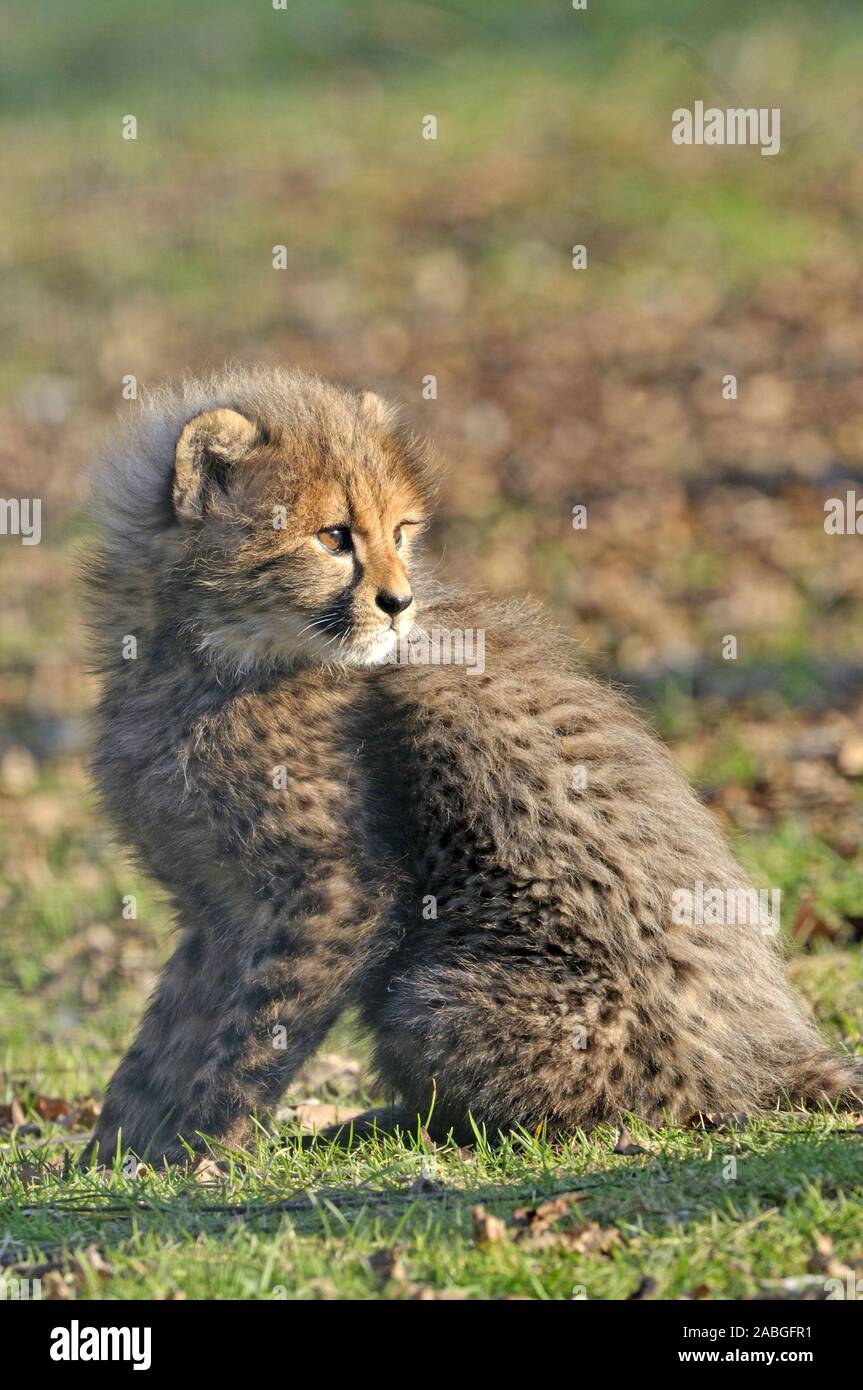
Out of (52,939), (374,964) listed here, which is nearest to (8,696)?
(52,939)

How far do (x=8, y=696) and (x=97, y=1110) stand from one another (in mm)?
5269

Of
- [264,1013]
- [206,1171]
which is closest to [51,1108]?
[206,1171]

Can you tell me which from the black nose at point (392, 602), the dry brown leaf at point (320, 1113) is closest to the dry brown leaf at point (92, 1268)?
the dry brown leaf at point (320, 1113)

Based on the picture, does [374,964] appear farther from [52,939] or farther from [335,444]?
[52,939]

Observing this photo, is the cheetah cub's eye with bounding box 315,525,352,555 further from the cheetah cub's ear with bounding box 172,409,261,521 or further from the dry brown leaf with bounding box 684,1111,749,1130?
the dry brown leaf with bounding box 684,1111,749,1130

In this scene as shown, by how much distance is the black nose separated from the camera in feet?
16.0

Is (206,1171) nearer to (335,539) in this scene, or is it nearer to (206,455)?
(335,539)

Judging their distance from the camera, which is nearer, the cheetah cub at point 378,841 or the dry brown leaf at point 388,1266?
the dry brown leaf at point 388,1266

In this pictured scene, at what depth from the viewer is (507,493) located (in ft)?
44.2

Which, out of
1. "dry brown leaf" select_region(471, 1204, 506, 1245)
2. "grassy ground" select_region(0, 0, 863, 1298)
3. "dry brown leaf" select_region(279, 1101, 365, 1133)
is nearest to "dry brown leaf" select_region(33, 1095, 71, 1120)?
"grassy ground" select_region(0, 0, 863, 1298)

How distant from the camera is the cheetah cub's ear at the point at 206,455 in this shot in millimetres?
4957

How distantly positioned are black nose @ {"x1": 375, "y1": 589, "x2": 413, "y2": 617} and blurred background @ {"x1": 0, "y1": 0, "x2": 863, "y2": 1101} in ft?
5.09

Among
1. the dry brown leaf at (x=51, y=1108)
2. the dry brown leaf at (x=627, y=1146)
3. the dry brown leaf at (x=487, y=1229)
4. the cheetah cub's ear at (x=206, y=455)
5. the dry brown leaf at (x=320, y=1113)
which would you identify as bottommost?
the dry brown leaf at (x=51, y=1108)

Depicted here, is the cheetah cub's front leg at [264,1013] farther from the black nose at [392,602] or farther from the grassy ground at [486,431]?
the black nose at [392,602]
